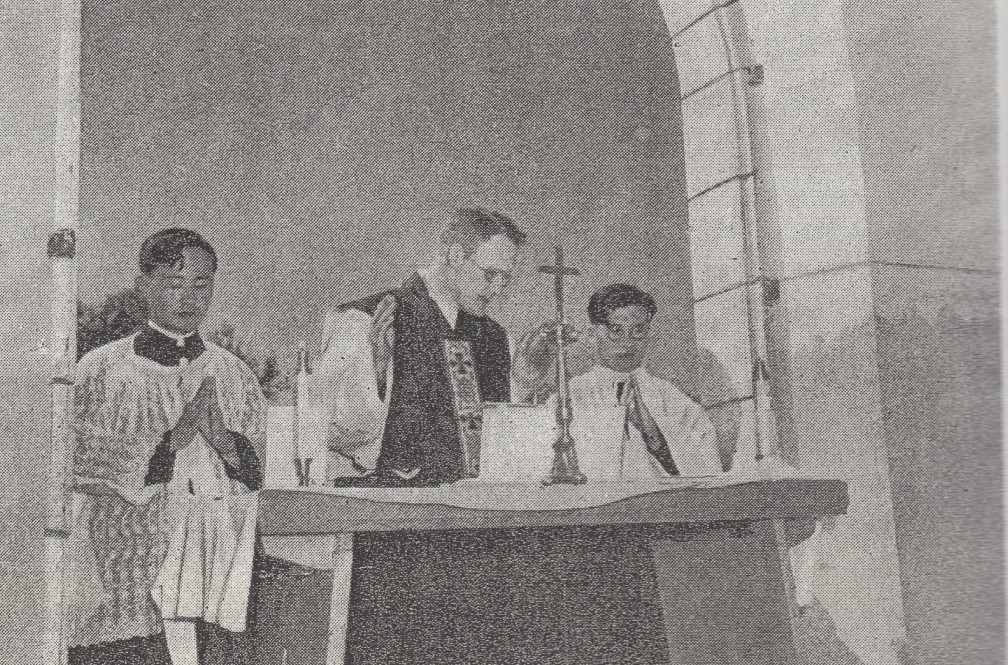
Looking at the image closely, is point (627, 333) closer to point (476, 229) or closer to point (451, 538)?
point (476, 229)

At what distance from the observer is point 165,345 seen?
384 cm

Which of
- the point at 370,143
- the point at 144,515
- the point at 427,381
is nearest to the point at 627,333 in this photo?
the point at 427,381

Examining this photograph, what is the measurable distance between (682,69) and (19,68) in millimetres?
2426

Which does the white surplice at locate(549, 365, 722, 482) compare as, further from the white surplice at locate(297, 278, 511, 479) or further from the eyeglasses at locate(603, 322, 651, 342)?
the white surplice at locate(297, 278, 511, 479)

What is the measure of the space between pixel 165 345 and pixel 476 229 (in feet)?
3.78

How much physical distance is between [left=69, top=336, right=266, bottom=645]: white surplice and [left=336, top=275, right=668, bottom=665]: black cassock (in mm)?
432

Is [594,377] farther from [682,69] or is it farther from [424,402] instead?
[682,69]

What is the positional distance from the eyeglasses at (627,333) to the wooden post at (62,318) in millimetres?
1854

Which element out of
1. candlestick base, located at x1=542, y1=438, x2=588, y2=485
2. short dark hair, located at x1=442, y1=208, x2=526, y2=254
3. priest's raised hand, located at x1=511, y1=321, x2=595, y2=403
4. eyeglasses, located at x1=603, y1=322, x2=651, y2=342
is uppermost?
short dark hair, located at x1=442, y1=208, x2=526, y2=254

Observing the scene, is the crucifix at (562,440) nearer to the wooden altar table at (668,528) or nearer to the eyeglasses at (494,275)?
the wooden altar table at (668,528)

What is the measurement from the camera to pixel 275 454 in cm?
385

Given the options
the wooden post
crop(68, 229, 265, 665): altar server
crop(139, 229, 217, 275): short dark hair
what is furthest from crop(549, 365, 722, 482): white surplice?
the wooden post

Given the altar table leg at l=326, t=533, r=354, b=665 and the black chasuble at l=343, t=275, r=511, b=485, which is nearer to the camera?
the altar table leg at l=326, t=533, r=354, b=665

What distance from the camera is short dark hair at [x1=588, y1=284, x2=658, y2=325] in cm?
448
